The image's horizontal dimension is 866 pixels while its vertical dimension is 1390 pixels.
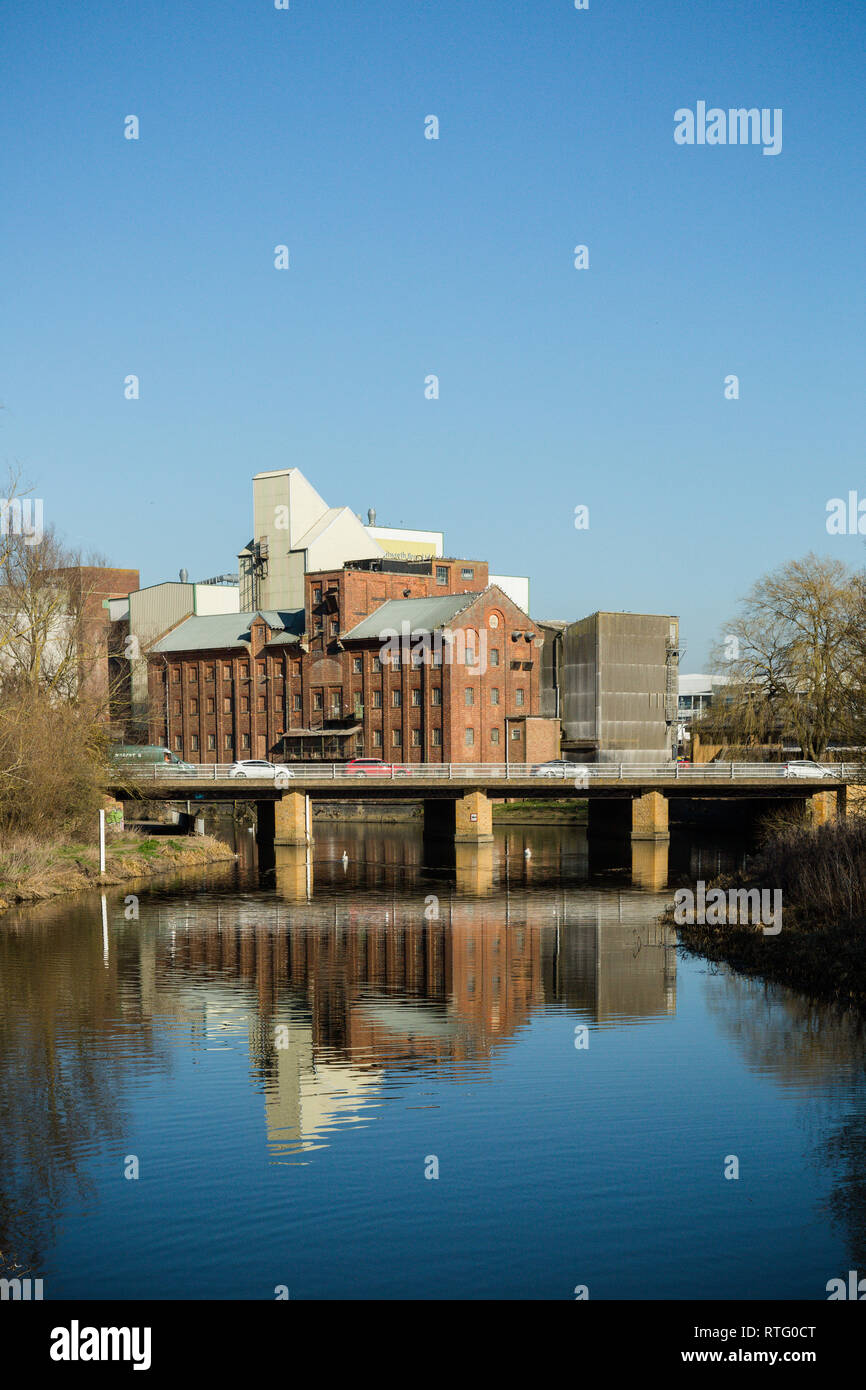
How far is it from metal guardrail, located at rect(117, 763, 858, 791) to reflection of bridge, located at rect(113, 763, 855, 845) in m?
0.05

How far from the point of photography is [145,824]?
3027 inches

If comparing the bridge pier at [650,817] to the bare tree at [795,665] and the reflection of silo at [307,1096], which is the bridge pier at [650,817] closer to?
the bare tree at [795,665]

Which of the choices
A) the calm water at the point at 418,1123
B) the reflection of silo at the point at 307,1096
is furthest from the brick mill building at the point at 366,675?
the reflection of silo at the point at 307,1096

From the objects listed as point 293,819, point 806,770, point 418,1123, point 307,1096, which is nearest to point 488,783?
point 293,819

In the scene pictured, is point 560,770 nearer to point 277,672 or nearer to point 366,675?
point 366,675

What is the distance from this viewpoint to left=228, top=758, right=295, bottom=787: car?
67.5 m

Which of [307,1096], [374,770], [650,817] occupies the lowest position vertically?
[307,1096]

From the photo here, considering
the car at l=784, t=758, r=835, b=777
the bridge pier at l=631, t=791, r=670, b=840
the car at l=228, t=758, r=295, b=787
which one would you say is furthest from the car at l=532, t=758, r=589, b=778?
the car at l=228, t=758, r=295, b=787

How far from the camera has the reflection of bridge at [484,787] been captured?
67.4 m

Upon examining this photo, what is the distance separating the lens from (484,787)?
68.6m

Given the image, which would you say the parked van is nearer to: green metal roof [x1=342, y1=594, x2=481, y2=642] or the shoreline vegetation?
green metal roof [x1=342, y1=594, x2=481, y2=642]

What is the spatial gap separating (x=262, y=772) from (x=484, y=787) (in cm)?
1262

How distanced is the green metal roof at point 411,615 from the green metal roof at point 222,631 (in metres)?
6.98

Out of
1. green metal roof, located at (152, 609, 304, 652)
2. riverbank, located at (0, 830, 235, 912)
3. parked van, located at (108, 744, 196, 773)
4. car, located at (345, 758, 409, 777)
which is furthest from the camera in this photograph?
green metal roof, located at (152, 609, 304, 652)
